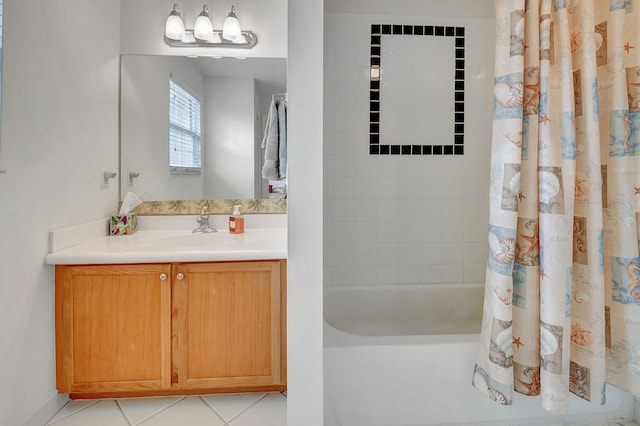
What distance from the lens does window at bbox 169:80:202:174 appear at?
2260 mm

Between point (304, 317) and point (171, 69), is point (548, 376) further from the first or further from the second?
point (171, 69)

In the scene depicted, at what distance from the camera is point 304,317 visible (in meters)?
1.29

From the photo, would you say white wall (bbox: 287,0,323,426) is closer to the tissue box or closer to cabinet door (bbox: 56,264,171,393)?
cabinet door (bbox: 56,264,171,393)

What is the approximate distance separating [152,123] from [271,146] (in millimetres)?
750

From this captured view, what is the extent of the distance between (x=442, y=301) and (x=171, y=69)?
7.35 ft

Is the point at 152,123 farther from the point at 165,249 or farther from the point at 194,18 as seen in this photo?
the point at 165,249

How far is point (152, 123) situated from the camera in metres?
2.26

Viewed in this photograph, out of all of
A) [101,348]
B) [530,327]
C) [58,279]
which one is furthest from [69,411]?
[530,327]

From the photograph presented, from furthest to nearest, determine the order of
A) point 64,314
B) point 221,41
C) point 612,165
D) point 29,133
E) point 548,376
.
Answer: point 221,41 → point 64,314 → point 29,133 → point 612,165 → point 548,376

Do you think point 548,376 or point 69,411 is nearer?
point 548,376

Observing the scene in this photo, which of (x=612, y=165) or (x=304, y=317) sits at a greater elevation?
(x=612, y=165)

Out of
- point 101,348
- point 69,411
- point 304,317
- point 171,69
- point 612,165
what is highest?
point 171,69

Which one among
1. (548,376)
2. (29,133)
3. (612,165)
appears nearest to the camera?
(548,376)

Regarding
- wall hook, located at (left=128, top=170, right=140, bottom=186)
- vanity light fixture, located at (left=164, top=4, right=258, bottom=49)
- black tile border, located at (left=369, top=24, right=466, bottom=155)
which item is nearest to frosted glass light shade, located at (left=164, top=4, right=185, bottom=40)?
vanity light fixture, located at (left=164, top=4, right=258, bottom=49)
